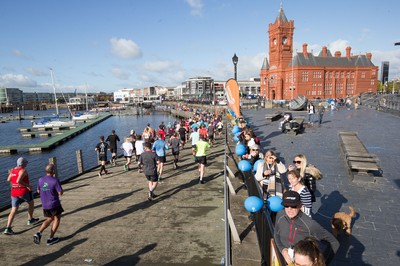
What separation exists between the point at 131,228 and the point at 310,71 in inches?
2934

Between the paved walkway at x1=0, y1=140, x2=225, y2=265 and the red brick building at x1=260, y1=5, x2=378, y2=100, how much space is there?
67735mm

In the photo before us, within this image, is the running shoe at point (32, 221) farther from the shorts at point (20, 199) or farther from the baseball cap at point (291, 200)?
the baseball cap at point (291, 200)

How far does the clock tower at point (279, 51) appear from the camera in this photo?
69938mm

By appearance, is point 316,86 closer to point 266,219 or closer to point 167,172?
point 167,172

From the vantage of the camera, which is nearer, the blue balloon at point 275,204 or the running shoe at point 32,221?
the blue balloon at point 275,204

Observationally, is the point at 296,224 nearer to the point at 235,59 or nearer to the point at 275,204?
the point at 275,204

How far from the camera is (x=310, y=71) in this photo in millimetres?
69750

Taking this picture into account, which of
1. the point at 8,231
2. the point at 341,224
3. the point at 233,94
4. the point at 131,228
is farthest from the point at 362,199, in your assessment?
the point at 8,231

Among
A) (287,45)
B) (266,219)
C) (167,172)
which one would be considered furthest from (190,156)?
(287,45)

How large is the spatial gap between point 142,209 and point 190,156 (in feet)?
21.8

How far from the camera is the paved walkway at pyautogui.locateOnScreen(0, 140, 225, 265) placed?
4.84m

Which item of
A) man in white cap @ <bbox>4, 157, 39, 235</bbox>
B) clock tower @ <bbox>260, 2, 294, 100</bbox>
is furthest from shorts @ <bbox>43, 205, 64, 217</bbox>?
clock tower @ <bbox>260, 2, 294, 100</bbox>

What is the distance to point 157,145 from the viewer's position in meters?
9.68

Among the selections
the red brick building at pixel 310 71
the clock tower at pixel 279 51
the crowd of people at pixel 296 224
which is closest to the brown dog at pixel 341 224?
the crowd of people at pixel 296 224
